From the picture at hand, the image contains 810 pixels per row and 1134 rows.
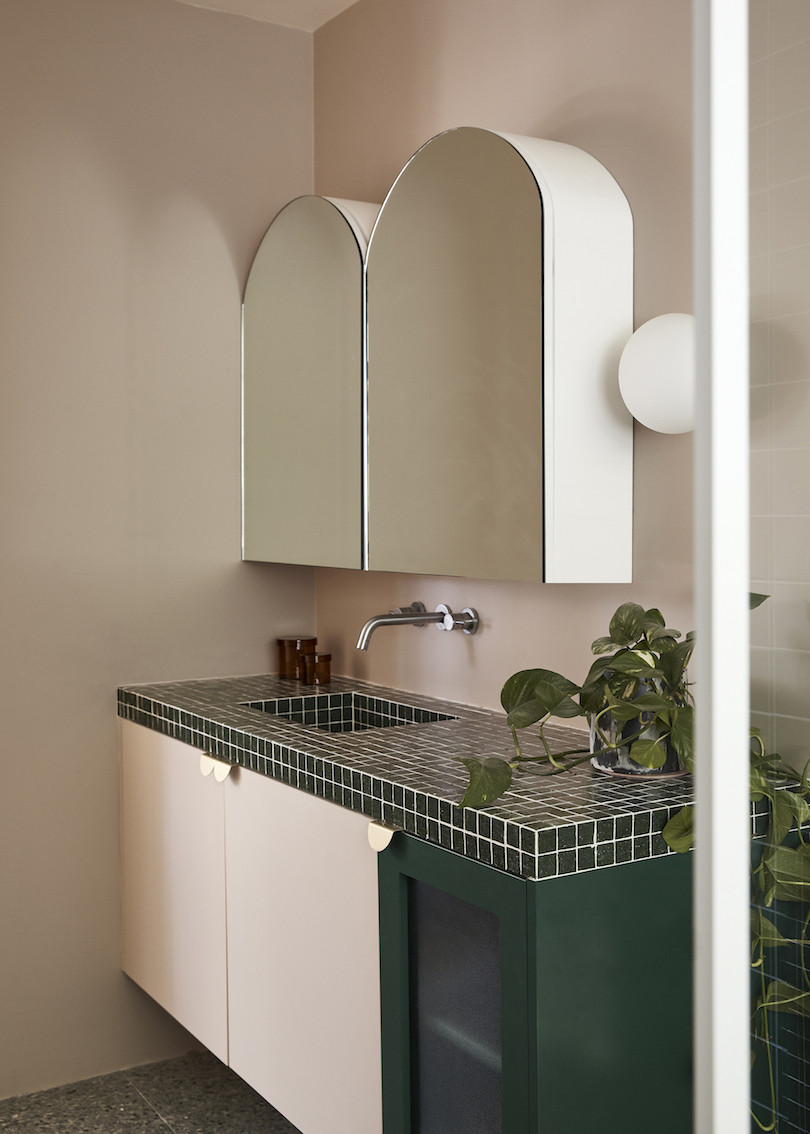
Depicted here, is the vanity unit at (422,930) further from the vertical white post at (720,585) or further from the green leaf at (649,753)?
the vertical white post at (720,585)

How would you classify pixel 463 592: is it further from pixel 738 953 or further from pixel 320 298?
pixel 738 953

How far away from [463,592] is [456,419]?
492 mm

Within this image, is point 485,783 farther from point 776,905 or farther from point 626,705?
point 776,905

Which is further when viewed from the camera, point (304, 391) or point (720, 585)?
point (304, 391)

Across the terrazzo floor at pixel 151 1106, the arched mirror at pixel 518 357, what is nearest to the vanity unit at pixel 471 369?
the arched mirror at pixel 518 357

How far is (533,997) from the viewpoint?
52.1 inches

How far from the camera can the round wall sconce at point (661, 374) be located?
1.61 m

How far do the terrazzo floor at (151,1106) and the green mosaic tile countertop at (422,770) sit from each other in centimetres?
86

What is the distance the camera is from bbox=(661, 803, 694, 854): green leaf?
1422 millimetres

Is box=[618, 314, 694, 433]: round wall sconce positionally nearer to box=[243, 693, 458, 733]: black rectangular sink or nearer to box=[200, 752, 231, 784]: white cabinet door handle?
Answer: box=[243, 693, 458, 733]: black rectangular sink

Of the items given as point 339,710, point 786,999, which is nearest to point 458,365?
point 339,710

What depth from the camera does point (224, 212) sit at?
8.96ft

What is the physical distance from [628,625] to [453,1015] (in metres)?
0.61

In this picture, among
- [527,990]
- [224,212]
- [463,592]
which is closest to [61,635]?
[463,592]
